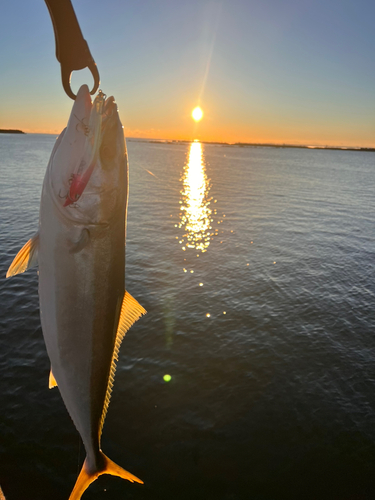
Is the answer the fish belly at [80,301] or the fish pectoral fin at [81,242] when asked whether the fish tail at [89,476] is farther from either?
the fish pectoral fin at [81,242]

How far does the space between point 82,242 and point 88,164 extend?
94 cm

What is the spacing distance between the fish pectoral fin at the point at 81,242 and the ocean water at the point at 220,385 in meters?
11.5

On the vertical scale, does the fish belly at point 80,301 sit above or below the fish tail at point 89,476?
above

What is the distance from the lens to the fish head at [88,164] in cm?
393

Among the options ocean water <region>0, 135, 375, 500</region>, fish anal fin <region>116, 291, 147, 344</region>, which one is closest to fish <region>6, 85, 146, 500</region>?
fish anal fin <region>116, 291, 147, 344</region>

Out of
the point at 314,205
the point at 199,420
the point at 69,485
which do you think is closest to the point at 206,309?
the point at 199,420

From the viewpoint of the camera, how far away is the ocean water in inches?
486

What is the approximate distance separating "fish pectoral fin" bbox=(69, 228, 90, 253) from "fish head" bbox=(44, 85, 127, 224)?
141 millimetres

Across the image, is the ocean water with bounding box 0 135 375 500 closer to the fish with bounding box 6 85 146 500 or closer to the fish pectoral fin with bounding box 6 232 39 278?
the fish with bounding box 6 85 146 500

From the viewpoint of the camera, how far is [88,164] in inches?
156

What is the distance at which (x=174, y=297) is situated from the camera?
24.5m

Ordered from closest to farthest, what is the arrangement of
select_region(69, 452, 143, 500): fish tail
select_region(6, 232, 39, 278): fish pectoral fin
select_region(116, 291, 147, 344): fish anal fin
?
select_region(6, 232, 39, 278): fish pectoral fin
select_region(116, 291, 147, 344): fish anal fin
select_region(69, 452, 143, 500): fish tail

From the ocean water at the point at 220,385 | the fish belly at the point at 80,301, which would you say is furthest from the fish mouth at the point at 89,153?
the ocean water at the point at 220,385

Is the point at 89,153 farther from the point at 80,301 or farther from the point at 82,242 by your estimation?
the point at 80,301
